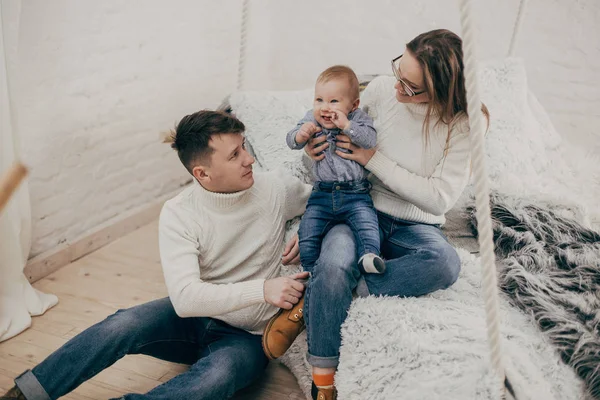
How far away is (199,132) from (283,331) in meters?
0.54

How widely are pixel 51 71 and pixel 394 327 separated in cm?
155

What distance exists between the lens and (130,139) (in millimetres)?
2553

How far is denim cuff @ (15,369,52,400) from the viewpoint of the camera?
1352mm

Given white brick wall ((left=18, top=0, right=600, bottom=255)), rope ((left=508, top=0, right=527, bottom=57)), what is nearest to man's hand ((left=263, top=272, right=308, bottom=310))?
white brick wall ((left=18, top=0, right=600, bottom=255))

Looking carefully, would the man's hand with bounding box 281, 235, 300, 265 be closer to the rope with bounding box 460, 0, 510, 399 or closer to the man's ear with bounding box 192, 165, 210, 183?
the man's ear with bounding box 192, 165, 210, 183

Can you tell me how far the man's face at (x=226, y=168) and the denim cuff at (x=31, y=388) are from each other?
611 mm

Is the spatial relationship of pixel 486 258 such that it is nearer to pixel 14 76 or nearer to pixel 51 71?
pixel 14 76

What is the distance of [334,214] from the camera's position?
1518 millimetres

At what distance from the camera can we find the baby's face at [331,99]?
4.81 ft

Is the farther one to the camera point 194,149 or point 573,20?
point 573,20

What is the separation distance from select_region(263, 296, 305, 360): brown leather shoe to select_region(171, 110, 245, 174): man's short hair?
441 mm

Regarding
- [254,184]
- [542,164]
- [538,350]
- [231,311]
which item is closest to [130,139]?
[254,184]

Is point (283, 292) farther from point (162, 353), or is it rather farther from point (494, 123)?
point (494, 123)

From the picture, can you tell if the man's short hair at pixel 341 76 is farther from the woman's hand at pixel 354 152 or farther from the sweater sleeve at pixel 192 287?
the sweater sleeve at pixel 192 287
